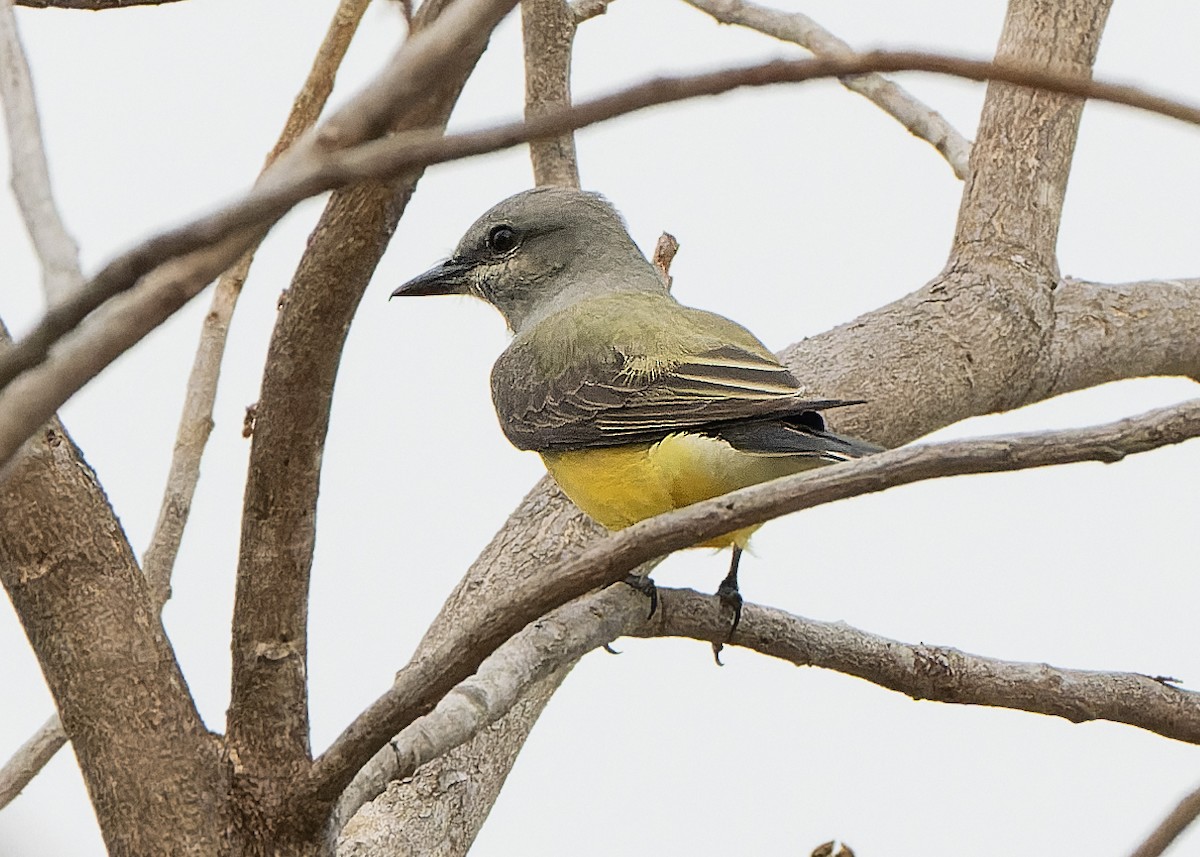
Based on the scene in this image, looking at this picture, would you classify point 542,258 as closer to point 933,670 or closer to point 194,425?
point 194,425

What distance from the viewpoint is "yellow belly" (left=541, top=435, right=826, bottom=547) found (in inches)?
127

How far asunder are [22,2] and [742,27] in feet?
9.10

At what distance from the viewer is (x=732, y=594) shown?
3303mm

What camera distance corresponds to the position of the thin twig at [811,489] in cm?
162

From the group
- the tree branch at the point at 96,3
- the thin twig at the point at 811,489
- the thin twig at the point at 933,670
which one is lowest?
the thin twig at the point at 811,489

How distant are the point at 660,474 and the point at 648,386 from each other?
0.26 metres

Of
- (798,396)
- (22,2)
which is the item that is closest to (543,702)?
(798,396)

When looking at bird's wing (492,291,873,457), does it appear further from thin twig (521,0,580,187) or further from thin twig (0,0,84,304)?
thin twig (0,0,84,304)

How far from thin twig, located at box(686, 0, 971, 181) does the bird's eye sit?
50.6 inches

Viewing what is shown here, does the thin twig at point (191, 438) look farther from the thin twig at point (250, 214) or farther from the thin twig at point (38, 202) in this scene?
the thin twig at point (250, 214)

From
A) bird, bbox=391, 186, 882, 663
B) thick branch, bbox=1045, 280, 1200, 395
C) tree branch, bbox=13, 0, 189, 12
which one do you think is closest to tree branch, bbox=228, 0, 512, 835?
bird, bbox=391, 186, 882, 663

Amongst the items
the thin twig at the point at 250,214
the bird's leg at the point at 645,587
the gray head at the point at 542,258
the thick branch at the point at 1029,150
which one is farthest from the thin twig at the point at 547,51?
the thin twig at the point at 250,214

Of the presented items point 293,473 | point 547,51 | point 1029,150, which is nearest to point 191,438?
point 293,473

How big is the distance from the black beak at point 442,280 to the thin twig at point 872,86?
4.73 feet
